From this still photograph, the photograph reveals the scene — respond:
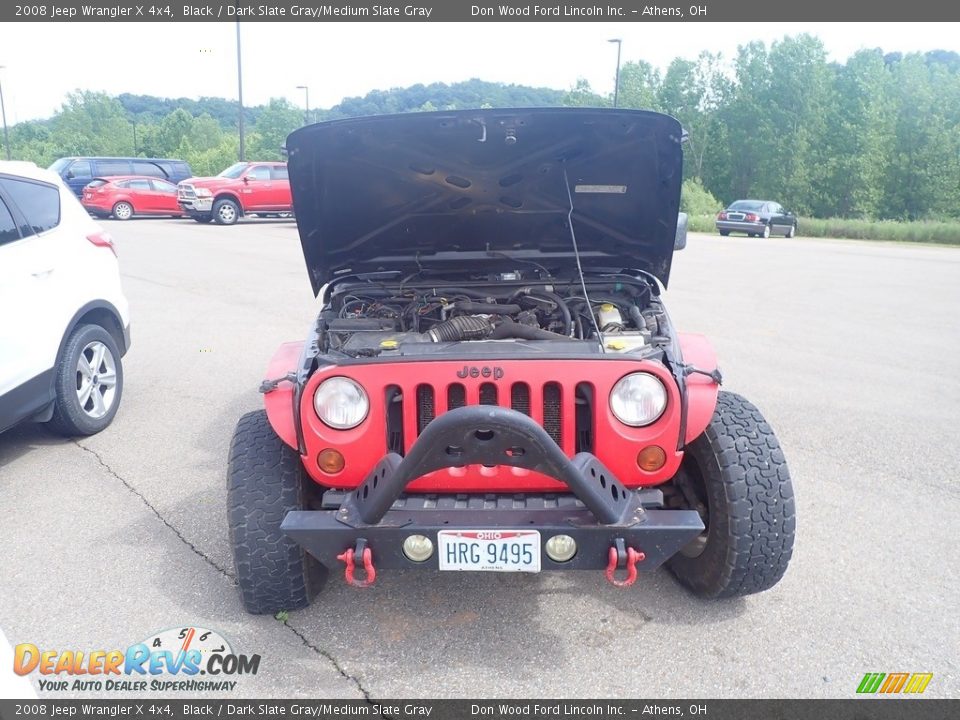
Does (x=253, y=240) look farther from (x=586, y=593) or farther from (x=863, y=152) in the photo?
(x=863, y=152)

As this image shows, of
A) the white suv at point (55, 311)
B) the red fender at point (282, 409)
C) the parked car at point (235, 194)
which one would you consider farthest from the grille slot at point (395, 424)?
the parked car at point (235, 194)

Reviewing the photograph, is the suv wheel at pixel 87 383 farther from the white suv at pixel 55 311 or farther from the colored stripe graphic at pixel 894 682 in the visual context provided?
the colored stripe graphic at pixel 894 682

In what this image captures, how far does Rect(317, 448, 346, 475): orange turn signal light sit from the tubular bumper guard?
0.16 metres

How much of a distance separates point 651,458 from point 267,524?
1.41 m

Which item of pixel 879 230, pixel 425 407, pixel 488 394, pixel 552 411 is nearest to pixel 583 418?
pixel 552 411

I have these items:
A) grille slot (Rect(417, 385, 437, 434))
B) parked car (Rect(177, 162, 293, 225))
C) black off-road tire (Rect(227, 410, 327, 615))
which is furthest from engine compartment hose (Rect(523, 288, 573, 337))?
parked car (Rect(177, 162, 293, 225))

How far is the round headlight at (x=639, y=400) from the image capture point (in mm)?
2719

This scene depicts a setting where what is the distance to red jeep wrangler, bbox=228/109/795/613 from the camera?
249 centimetres

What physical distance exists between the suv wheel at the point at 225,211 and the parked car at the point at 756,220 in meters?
16.8

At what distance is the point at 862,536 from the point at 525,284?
2.03 m

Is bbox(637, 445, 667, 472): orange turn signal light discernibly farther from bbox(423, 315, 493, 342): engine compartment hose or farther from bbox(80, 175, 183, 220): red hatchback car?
bbox(80, 175, 183, 220): red hatchback car

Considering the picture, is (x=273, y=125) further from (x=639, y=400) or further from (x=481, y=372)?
(x=639, y=400)

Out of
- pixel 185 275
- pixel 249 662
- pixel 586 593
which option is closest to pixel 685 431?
pixel 586 593

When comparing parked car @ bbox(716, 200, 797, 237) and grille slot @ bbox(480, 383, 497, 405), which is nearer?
grille slot @ bbox(480, 383, 497, 405)
